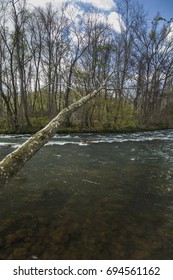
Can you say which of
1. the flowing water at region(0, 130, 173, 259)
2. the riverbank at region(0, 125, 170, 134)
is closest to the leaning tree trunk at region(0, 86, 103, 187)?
the flowing water at region(0, 130, 173, 259)

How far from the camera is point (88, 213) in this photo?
5133 mm

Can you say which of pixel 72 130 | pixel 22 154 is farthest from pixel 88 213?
pixel 72 130

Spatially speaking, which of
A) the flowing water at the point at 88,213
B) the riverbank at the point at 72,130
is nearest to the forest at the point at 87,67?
the riverbank at the point at 72,130

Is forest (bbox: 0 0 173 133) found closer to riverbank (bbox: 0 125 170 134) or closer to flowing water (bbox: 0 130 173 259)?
riverbank (bbox: 0 125 170 134)

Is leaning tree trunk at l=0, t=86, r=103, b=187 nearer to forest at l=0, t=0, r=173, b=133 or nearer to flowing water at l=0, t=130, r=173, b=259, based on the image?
flowing water at l=0, t=130, r=173, b=259

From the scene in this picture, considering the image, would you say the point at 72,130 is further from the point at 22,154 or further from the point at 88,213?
the point at 22,154

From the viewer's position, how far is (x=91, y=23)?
2723 cm

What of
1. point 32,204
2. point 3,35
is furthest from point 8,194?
point 3,35

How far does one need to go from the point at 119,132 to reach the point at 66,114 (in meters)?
19.3

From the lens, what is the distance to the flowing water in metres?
3.79

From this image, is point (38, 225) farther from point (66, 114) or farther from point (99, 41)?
point (99, 41)

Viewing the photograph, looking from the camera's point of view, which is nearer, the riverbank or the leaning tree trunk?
the leaning tree trunk

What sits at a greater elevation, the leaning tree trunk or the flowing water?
the leaning tree trunk

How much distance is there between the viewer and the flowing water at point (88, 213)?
3793 mm
